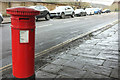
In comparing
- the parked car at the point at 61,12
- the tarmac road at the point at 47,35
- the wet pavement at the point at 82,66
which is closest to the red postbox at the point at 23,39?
the wet pavement at the point at 82,66

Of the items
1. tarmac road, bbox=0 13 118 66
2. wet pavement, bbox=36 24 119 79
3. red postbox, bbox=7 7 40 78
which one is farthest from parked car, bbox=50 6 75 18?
red postbox, bbox=7 7 40 78

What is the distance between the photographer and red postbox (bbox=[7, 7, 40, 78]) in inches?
104

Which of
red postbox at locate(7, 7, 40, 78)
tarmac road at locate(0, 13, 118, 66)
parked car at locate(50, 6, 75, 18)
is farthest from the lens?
parked car at locate(50, 6, 75, 18)

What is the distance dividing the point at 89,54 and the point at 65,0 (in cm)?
3425

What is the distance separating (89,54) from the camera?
500cm

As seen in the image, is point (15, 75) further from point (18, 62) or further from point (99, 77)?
point (99, 77)

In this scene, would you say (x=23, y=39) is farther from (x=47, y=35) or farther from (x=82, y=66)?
(x=47, y=35)


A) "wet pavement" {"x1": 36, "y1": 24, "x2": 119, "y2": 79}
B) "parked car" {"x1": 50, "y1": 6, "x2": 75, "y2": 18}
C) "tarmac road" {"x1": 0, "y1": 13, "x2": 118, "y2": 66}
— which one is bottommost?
"wet pavement" {"x1": 36, "y1": 24, "x2": 119, "y2": 79}

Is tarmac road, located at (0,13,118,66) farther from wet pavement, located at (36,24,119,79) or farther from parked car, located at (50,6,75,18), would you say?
parked car, located at (50,6,75,18)

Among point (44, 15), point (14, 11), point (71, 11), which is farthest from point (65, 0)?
point (14, 11)

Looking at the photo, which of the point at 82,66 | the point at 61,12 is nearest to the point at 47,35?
the point at 82,66

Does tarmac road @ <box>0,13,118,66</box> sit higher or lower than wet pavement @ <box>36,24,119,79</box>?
higher

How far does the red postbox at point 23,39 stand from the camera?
8.70ft

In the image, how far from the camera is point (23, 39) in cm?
277
